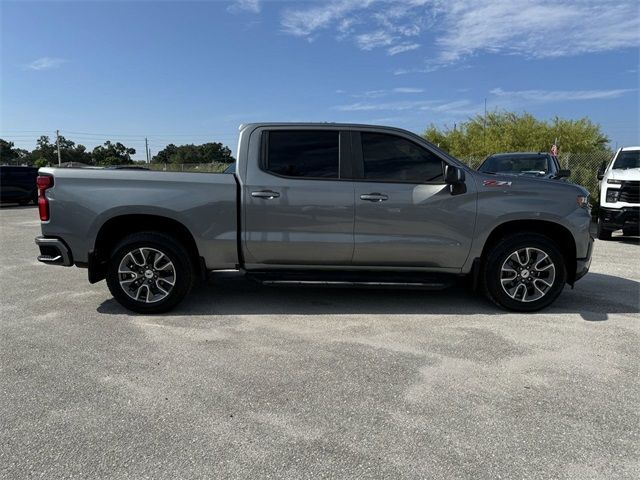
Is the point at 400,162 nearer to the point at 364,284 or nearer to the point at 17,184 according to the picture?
the point at 364,284

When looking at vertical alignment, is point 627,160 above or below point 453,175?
above

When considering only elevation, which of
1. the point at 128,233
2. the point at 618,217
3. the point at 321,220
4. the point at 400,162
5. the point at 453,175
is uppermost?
→ the point at 400,162

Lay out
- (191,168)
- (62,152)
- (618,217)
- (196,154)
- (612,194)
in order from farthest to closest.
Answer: (62,152)
(196,154)
(191,168)
(612,194)
(618,217)

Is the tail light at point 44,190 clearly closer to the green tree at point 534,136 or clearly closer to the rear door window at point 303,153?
the rear door window at point 303,153

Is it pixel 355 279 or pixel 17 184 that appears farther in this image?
pixel 17 184

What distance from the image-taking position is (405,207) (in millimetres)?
4918

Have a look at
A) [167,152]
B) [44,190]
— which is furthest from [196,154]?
[44,190]

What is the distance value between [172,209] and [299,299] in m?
1.76

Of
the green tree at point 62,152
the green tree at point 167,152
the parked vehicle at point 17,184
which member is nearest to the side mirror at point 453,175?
the parked vehicle at point 17,184

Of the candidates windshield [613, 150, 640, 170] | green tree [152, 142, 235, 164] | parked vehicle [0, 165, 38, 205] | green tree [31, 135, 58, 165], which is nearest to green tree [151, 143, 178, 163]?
green tree [152, 142, 235, 164]

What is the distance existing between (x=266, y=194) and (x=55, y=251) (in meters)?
2.25

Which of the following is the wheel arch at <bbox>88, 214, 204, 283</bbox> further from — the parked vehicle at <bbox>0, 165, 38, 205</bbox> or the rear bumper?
the parked vehicle at <bbox>0, 165, 38, 205</bbox>

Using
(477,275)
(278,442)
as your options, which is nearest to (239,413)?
(278,442)

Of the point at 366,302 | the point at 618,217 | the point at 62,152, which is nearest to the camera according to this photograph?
the point at 366,302
